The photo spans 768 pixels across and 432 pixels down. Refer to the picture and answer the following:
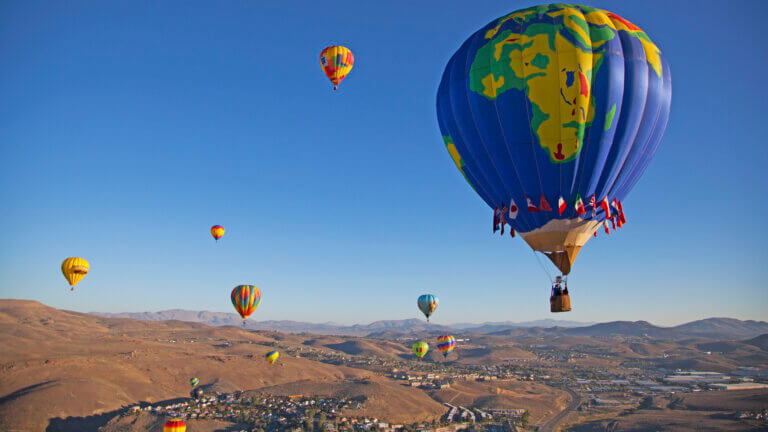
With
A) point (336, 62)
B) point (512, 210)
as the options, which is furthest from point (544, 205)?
point (336, 62)

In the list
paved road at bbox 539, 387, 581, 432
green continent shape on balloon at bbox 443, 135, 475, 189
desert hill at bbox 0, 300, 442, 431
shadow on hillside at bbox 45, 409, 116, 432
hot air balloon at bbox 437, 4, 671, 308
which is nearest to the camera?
hot air balloon at bbox 437, 4, 671, 308

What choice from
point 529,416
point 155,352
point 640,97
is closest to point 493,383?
point 529,416

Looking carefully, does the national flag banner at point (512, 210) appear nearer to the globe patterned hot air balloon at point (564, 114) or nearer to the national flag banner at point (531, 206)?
the globe patterned hot air balloon at point (564, 114)

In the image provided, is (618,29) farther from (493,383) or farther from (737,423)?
(493,383)

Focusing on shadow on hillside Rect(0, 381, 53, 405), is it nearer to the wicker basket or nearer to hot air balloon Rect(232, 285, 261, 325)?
hot air balloon Rect(232, 285, 261, 325)

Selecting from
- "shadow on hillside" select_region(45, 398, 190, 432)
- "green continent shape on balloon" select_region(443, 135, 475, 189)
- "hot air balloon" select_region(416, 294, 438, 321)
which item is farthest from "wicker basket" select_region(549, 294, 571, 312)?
"shadow on hillside" select_region(45, 398, 190, 432)

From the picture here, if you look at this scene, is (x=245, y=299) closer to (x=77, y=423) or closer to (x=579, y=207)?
(x=77, y=423)

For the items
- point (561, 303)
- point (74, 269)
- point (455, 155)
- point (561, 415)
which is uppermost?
point (455, 155)
